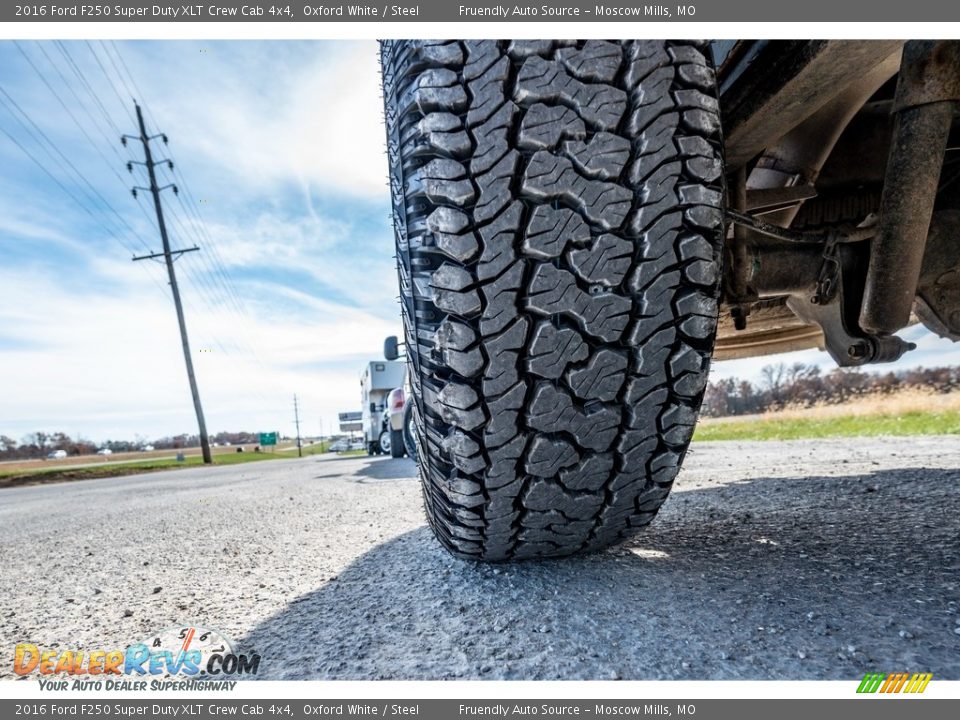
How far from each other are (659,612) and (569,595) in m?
0.18

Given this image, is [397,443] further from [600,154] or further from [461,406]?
[600,154]

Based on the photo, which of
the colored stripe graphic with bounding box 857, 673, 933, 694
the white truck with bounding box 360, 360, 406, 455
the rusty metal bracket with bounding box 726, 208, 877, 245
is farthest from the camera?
the white truck with bounding box 360, 360, 406, 455

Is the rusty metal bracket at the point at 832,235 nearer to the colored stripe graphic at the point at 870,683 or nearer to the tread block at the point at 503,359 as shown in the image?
the tread block at the point at 503,359

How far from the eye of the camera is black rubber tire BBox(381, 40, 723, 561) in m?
0.83

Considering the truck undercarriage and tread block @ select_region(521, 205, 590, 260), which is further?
the truck undercarriage

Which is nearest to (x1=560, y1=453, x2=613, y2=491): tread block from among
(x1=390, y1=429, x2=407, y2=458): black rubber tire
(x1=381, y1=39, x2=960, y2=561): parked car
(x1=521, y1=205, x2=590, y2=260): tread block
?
(x1=381, y1=39, x2=960, y2=561): parked car

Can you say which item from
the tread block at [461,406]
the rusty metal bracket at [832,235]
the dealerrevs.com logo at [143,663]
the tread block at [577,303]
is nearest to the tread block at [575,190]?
the tread block at [577,303]

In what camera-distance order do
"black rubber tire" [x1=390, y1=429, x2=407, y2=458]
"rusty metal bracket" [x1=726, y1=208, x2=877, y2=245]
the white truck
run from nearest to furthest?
"rusty metal bracket" [x1=726, y1=208, x2=877, y2=245] < "black rubber tire" [x1=390, y1=429, x2=407, y2=458] < the white truck

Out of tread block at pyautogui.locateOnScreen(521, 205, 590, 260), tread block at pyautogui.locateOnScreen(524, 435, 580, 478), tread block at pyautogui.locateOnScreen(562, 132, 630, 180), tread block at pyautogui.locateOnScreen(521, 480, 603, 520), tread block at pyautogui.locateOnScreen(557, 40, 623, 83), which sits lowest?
tread block at pyautogui.locateOnScreen(521, 480, 603, 520)

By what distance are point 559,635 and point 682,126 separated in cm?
87

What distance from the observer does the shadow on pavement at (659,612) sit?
789 mm

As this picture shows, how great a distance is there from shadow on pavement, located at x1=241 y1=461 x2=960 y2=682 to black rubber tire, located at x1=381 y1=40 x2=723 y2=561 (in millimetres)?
292

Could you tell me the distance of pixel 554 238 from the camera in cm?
83

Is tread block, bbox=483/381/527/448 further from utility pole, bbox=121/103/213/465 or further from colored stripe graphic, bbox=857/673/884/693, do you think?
utility pole, bbox=121/103/213/465
